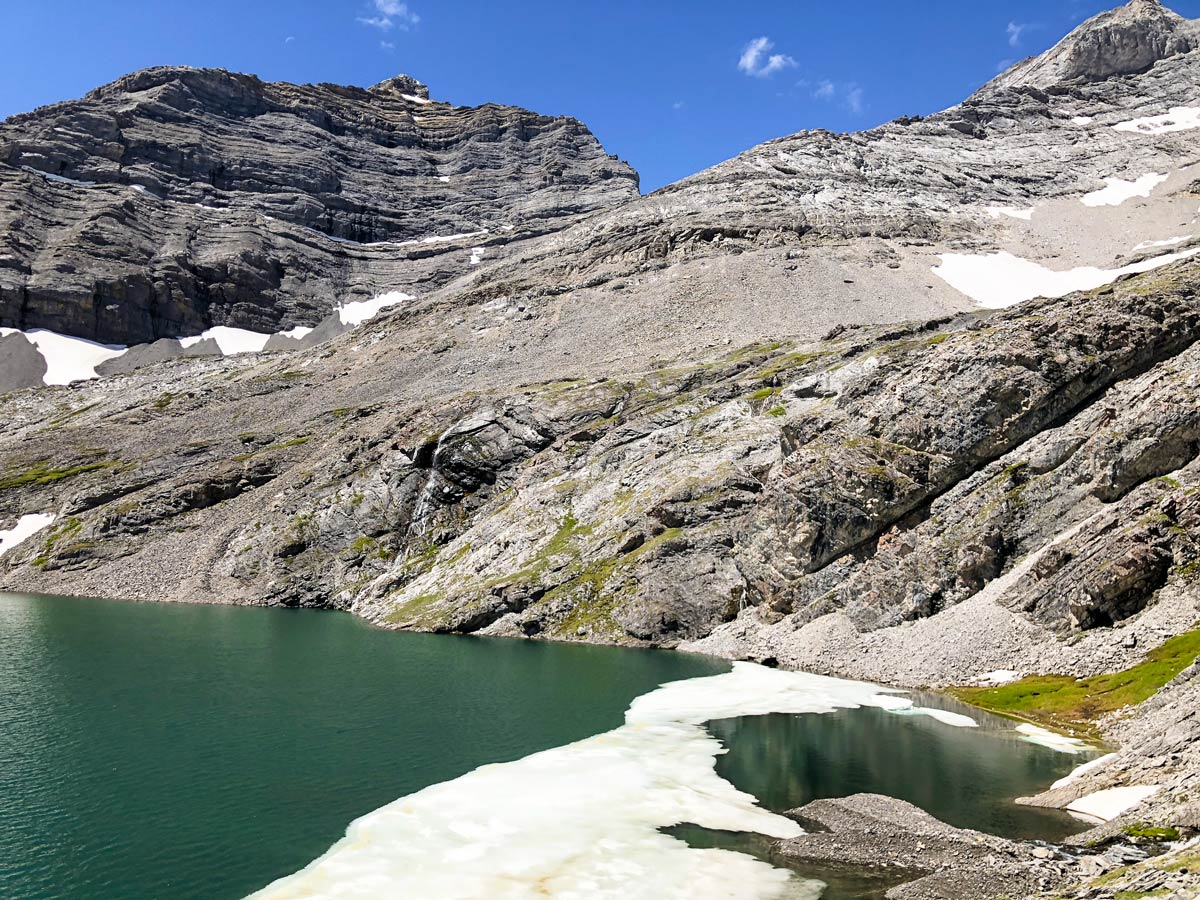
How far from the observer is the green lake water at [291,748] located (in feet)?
84.4

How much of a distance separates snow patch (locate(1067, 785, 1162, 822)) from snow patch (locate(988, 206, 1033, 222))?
18963cm

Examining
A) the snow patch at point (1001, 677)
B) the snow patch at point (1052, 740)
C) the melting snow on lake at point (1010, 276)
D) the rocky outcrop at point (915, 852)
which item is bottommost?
the snow patch at point (1052, 740)

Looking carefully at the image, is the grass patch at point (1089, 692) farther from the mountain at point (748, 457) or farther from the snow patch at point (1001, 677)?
the snow patch at point (1001, 677)

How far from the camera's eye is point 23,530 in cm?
11881

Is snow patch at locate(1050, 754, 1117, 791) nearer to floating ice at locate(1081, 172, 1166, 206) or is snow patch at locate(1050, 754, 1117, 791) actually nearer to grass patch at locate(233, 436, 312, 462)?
grass patch at locate(233, 436, 312, 462)

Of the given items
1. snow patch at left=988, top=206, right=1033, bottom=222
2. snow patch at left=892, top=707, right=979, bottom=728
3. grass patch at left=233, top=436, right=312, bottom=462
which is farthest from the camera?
snow patch at left=988, top=206, right=1033, bottom=222

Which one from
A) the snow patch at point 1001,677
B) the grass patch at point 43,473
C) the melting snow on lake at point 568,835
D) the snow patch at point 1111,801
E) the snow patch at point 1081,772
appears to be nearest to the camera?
the melting snow on lake at point 568,835

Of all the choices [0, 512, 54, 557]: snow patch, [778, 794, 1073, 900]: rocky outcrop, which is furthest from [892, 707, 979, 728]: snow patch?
[0, 512, 54, 557]: snow patch

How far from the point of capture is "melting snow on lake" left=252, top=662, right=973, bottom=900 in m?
22.7

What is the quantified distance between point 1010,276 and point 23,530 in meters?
179

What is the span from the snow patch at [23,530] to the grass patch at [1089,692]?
413 feet

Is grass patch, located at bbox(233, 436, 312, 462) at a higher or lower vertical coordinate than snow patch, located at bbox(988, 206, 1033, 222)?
lower

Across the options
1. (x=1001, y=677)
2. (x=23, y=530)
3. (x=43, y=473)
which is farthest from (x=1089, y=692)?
(x=43, y=473)

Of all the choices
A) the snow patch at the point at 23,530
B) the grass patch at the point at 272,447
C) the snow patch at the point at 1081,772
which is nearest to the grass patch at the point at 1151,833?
the snow patch at the point at 1081,772
